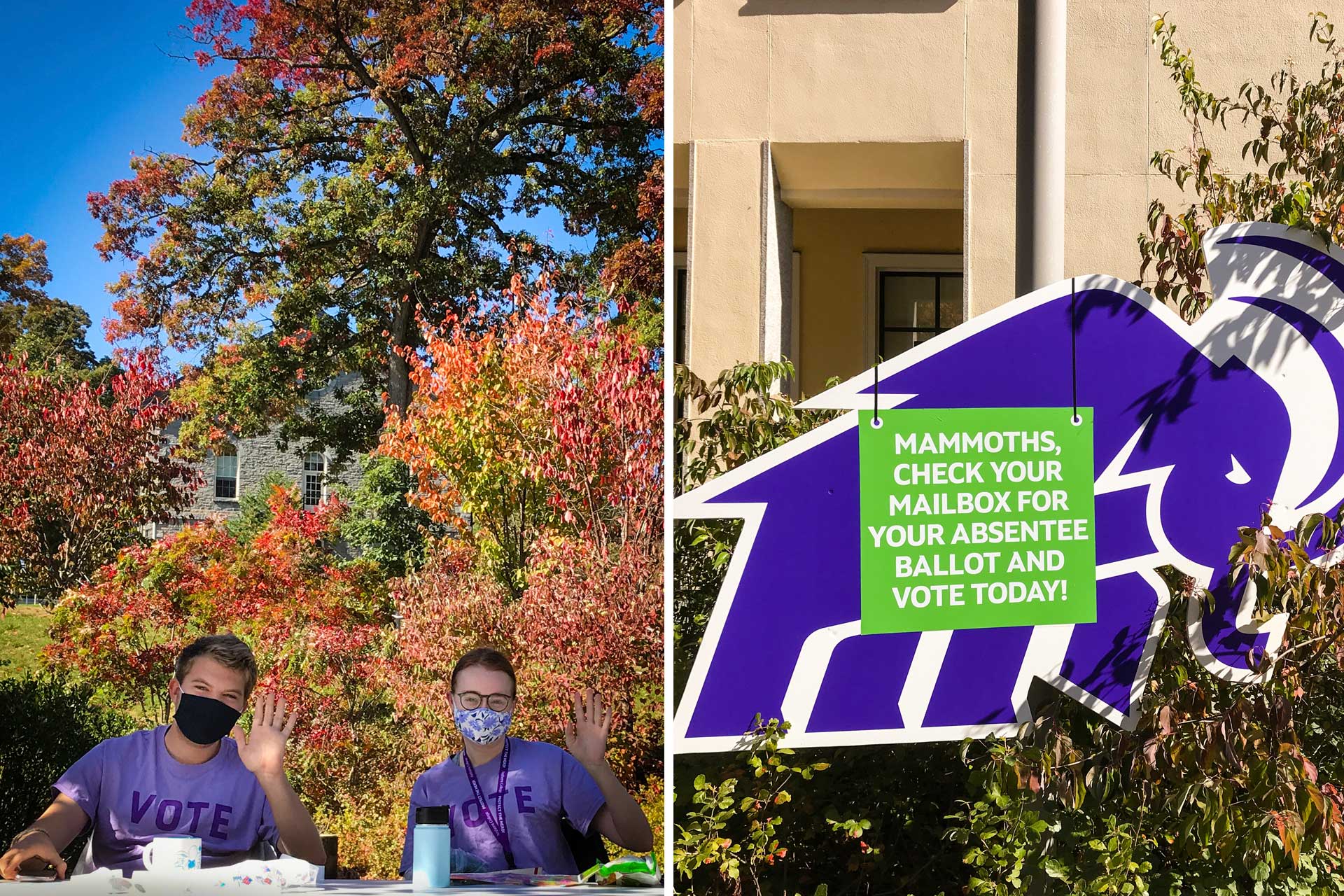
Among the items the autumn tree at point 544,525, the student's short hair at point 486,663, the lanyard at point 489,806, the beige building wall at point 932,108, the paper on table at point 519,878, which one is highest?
the beige building wall at point 932,108

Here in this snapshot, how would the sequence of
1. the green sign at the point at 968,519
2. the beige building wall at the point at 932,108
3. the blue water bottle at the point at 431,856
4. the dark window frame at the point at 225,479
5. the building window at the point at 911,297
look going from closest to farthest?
the green sign at the point at 968,519 < the blue water bottle at the point at 431,856 < the dark window frame at the point at 225,479 < the beige building wall at the point at 932,108 < the building window at the point at 911,297

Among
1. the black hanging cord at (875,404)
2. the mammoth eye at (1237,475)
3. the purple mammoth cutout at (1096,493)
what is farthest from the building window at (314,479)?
the mammoth eye at (1237,475)

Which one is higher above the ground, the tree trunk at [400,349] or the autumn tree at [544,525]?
the tree trunk at [400,349]

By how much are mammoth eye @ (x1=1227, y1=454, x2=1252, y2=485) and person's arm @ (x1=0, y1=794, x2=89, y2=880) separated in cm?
349

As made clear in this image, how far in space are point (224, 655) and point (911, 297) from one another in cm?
351

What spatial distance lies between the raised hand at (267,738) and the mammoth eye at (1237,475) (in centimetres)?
280

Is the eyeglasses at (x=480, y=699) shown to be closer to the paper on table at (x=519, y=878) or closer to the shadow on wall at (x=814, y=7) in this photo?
the paper on table at (x=519, y=878)

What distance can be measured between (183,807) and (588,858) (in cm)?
118

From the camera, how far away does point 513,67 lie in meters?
3.05

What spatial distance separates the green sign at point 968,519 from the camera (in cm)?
279

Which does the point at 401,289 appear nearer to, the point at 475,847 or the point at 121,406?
the point at 121,406

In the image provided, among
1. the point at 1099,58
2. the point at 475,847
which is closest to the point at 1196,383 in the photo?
the point at 1099,58

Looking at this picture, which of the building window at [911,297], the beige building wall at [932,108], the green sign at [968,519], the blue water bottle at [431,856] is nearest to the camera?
the green sign at [968,519]

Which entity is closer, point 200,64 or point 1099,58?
point 200,64
